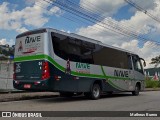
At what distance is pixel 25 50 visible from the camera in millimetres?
15586

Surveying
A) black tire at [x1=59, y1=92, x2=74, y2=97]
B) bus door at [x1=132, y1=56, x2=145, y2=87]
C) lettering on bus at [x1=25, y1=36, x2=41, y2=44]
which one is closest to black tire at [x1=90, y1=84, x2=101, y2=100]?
black tire at [x1=59, y1=92, x2=74, y2=97]

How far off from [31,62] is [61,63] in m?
1.40

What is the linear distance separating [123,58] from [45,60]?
8.46 metres

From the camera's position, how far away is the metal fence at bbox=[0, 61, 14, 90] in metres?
20.9

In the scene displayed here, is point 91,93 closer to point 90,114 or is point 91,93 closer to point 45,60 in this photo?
point 45,60

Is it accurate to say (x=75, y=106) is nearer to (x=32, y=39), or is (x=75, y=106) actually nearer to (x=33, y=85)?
(x=33, y=85)

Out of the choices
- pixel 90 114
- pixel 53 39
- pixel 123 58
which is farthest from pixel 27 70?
pixel 123 58

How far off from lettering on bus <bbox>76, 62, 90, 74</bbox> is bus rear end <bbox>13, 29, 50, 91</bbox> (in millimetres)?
2258

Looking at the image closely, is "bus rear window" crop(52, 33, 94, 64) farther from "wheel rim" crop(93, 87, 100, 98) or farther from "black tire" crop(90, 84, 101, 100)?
"wheel rim" crop(93, 87, 100, 98)

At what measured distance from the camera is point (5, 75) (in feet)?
69.4

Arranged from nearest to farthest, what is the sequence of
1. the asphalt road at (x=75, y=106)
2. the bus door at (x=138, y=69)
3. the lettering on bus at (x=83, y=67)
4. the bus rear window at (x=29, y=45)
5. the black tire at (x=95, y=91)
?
the asphalt road at (x=75, y=106), the bus rear window at (x=29, y=45), the lettering on bus at (x=83, y=67), the black tire at (x=95, y=91), the bus door at (x=138, y=69)

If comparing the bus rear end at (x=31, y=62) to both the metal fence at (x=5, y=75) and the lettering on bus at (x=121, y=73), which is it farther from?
the lettering on bus at (x=121, y=73)

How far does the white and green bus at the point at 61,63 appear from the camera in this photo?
14.6 metres

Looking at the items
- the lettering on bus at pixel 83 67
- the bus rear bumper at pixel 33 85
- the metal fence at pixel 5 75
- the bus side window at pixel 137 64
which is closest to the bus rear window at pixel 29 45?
the bus rear bumper at pixel 33 85
